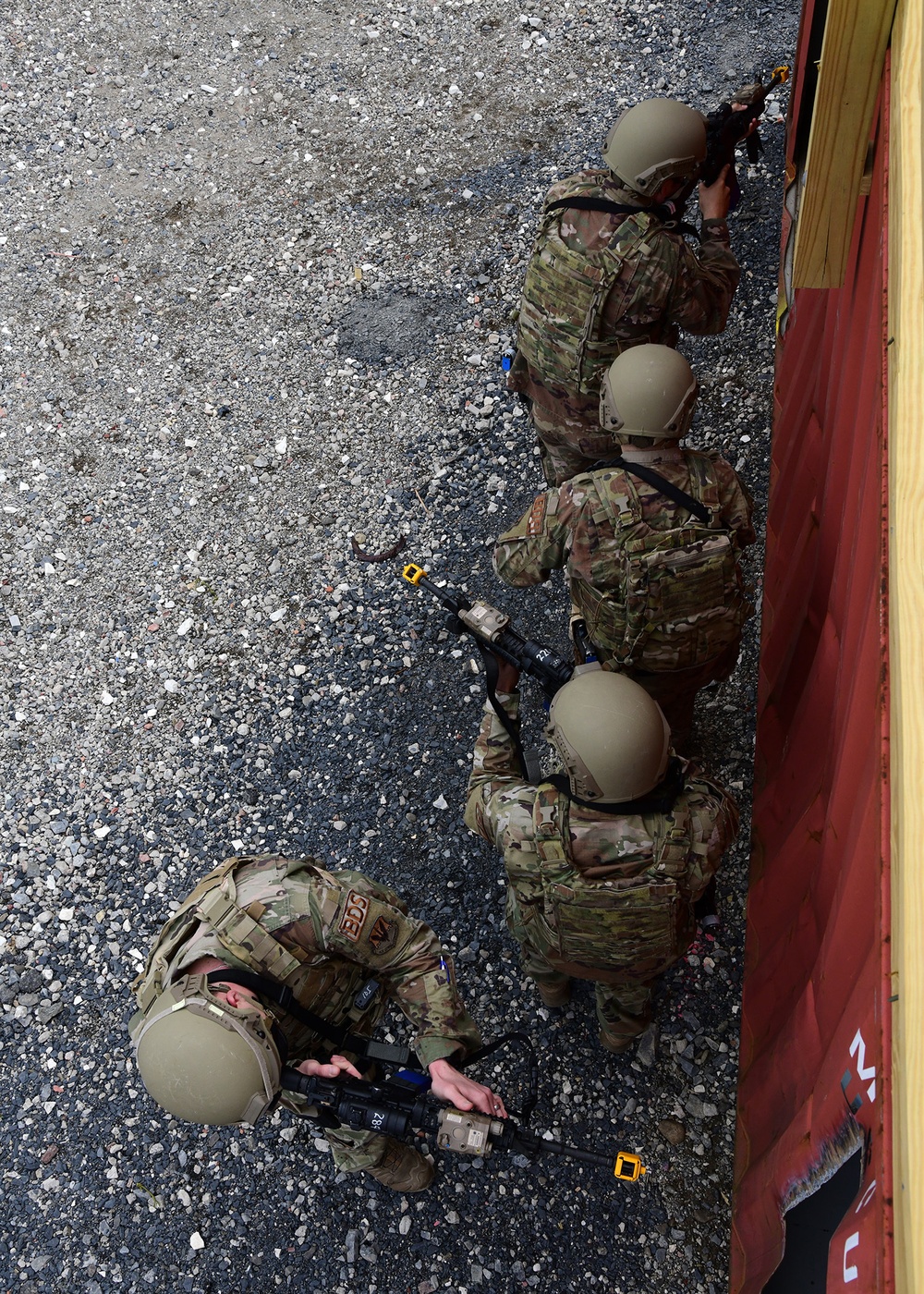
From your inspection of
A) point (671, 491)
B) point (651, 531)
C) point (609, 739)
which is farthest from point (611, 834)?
point (671, 491)

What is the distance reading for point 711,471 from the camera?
→ 327 cm

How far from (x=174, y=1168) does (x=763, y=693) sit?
280cm

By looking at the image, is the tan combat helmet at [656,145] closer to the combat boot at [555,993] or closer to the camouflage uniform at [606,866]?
the camouflage uniform at [606,866]

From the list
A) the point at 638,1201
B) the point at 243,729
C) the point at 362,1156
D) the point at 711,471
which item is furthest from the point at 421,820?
the point at 711,471

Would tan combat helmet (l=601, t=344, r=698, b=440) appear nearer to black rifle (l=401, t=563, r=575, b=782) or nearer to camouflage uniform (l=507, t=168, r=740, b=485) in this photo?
camouflage uniform (l=507, t=168, r=740, b=485)

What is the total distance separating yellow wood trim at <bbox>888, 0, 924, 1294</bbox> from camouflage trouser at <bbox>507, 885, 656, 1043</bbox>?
178cm

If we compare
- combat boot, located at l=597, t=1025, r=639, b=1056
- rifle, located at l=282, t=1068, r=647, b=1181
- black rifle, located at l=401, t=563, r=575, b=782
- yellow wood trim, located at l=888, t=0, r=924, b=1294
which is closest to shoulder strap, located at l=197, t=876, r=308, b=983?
rifle, located at l=282, t=1068, r=647, b=1181

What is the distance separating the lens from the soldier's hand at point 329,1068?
2586 millimetres

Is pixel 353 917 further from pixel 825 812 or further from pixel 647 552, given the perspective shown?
pixel 647 552

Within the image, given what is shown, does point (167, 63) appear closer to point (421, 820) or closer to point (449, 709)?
point (449, 709)

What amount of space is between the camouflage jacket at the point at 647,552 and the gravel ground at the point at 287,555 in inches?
33.6

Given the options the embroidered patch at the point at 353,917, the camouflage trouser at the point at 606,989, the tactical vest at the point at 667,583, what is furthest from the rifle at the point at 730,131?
the embroidered patch at the point at 353,917

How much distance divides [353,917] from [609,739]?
0.88 metres

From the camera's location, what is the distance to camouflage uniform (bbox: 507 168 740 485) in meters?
3.69
